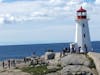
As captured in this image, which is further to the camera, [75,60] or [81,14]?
[81,14]

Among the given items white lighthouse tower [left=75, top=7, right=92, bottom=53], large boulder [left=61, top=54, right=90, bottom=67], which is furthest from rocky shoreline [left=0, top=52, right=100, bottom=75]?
white lighthouse tower [left=75, top=7, right=92, bottom=53]

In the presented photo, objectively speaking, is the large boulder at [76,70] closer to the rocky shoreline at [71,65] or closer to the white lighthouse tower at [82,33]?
the rocky shoreline at [71,65]

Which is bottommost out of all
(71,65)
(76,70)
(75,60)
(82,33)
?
(76,70)

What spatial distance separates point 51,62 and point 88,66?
6.78m

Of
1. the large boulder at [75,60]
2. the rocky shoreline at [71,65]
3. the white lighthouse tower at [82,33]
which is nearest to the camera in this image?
the rocky shoreline at [71,65]

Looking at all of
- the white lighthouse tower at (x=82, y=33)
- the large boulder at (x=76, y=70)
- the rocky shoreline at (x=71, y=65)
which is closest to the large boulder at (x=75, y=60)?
the rocky shoreline at (x=71, y=65)

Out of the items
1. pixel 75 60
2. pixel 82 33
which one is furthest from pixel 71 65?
pixel 82 33

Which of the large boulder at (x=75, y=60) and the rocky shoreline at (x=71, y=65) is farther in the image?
the large boulder at (x=75, y=60)

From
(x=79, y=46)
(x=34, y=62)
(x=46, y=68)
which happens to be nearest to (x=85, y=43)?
(x=79, y=46)

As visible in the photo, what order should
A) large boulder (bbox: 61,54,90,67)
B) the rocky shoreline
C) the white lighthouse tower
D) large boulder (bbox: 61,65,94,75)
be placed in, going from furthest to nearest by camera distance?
the white lighthouse tower
large boulder (bbox: 61,54,90,67)
the rocky shoreline
large boulder (bbox: 61,65,94,75)

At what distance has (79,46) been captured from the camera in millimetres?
60406

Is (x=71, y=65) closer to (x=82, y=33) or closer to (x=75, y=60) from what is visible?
(x=75, y=60)

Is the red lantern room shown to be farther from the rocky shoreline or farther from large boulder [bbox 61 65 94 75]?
large boulder [bbox 61 65 94 75]

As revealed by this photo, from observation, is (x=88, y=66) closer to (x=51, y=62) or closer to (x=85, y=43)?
(x=51, y=62)
